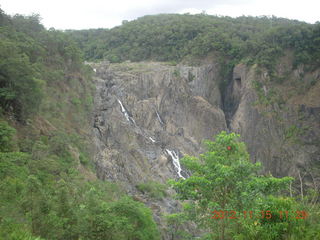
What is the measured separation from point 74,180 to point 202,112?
2859 centimetres

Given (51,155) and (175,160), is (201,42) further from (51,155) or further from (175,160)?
(51,155)

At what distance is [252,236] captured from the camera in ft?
23.0

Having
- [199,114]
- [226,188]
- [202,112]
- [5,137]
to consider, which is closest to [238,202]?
[226,188]

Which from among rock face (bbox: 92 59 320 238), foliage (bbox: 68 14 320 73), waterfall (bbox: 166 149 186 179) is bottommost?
waterfall (bbox: 166 149 186 179)

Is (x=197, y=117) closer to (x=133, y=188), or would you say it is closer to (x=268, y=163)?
(x=268, y=163)

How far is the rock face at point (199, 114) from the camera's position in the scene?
30891 mm

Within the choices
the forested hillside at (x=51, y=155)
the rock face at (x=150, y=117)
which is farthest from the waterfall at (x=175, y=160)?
the forested hillside at (x=51, y=155)

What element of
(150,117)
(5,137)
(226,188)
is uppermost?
(5,137)

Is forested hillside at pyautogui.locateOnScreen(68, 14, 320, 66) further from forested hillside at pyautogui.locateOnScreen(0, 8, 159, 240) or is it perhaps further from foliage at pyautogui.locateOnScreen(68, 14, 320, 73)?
forested hillside at pyautogui.locateOnScreen(0, 8, 159, 240)

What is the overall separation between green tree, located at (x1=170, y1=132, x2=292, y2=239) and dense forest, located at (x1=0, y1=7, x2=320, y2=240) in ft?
0.09

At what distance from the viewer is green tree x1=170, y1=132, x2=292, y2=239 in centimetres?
772

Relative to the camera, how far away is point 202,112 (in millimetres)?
40969
